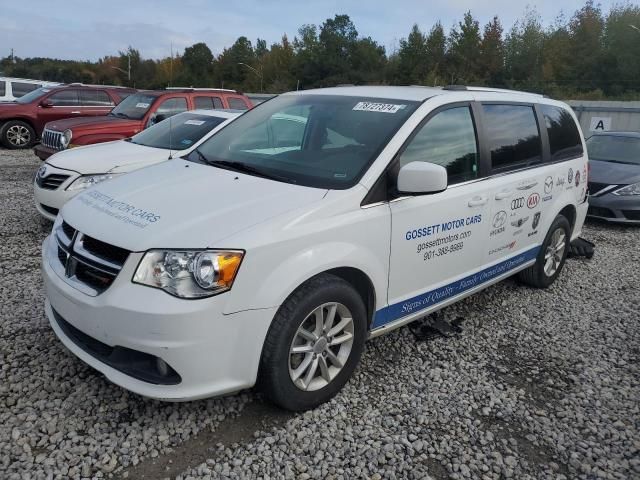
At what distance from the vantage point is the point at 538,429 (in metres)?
2.97

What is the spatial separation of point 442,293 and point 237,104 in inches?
347

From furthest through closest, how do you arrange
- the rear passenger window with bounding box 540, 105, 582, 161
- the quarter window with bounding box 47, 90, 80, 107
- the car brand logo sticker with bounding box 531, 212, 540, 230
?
the quarter window with bounding box 47, 90, 80, 107, the rear passenger window with bounding box 540, 105, 582, 161, the car brand logo sticker with bounding box 531, 212, 540, 230

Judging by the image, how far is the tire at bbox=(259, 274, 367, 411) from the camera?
264cm

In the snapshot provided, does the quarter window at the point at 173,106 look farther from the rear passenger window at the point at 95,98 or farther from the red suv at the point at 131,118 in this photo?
the rear passenger window at the point at 95,98

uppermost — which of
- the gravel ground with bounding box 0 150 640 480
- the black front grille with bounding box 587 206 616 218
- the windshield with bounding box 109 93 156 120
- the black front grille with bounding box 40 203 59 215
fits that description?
the windshield with bounding box 109 93 156 120

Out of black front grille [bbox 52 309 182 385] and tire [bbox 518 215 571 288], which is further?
tire [bbox 518 215 571 288]

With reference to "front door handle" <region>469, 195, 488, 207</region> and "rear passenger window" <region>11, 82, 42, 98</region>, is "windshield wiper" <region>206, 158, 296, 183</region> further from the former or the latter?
"rear passenger window" <region>11, 82, 42, 98</region>

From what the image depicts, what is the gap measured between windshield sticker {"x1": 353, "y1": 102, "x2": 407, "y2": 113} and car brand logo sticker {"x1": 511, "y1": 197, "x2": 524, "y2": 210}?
4.35 feet

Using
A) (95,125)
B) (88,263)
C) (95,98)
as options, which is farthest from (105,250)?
(95,98)

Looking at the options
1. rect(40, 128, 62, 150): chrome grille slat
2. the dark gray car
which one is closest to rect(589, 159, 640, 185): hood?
the dark gray car

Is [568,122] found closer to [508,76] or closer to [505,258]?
[505,258]

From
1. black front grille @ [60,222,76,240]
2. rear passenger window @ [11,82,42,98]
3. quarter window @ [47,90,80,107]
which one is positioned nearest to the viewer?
black front grille @ [60,222,76,240]

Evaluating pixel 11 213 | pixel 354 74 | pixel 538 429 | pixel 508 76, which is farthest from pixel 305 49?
pixel 538 429

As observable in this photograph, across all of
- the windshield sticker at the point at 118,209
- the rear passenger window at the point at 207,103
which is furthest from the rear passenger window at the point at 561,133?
the rear passenger window at the point at 207,103
